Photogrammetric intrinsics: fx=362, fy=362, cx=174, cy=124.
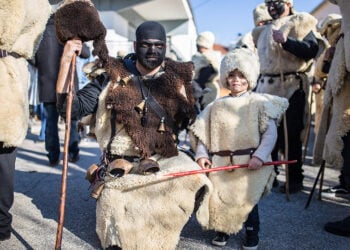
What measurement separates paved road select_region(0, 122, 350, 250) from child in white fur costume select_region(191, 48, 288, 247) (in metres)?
0.30

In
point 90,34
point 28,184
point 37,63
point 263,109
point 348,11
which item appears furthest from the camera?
point 37,63

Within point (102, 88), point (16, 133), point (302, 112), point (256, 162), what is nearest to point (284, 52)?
point (302, 112)

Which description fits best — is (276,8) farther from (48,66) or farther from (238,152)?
(48,66)

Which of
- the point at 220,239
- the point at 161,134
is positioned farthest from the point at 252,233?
the point at 161,134

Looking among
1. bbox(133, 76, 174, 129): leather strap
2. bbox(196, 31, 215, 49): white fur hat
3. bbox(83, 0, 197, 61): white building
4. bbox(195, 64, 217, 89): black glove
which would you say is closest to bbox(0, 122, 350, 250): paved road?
bbox(133, 76, 174, 129): leather strap

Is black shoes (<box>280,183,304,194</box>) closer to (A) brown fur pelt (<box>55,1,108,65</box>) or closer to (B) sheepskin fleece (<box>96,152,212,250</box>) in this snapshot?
(B) sheepskin fleece (<box>96,152,212,250</box>)

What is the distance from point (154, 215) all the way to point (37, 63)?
3.34m

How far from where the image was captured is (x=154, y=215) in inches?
90.4

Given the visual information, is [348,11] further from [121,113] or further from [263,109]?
[121,113]

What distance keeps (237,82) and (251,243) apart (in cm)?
116

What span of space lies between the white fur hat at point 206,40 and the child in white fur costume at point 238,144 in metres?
4.00

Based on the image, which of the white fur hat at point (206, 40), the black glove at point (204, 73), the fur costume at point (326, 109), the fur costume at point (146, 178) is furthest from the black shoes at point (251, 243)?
the white fur hat at point (206, 40)

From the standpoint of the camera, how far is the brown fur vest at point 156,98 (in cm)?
247

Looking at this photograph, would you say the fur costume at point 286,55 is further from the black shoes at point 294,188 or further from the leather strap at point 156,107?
the leather strap at point 156,107
